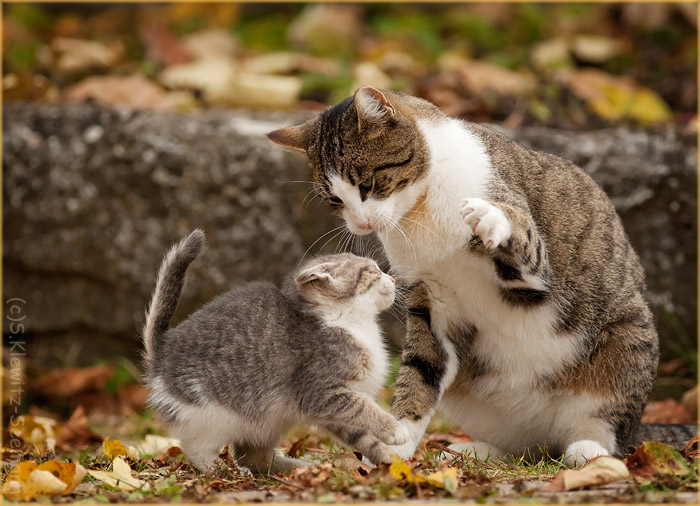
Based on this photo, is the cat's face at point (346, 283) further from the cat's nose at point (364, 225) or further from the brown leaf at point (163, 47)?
the brown leaf at point (163, 47)

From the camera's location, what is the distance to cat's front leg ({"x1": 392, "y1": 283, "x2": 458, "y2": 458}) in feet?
11.2

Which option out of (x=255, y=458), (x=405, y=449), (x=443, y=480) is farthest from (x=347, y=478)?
(x=255, y=458)

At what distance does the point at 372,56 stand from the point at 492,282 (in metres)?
3.87

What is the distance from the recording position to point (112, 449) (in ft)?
11.3

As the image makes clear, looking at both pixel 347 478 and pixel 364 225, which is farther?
pixel 364 225

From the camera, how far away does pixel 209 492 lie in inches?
107

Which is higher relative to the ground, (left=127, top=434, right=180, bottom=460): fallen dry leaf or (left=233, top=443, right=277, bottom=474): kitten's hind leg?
(left=233, top=443, right=277, bottom=474): kitten's hind leg

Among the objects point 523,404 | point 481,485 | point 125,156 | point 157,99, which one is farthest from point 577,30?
point 481,485

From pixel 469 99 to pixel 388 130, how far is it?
102 inches

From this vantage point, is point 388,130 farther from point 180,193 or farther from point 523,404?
point 180,193

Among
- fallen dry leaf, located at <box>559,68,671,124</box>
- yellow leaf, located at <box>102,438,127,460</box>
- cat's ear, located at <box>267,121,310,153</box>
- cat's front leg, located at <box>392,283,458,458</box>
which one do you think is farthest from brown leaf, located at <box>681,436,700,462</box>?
fallen dry leaf, located at <box>559,68,671,124</box>

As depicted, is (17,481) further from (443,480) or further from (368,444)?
(443,480)

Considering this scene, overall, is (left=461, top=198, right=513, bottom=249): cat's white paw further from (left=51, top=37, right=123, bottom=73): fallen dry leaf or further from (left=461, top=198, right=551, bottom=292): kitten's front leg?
(left=51, top=37, right=123, bottom=73): fallen dry leaf

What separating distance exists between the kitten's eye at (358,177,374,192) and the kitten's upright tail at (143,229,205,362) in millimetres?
671
